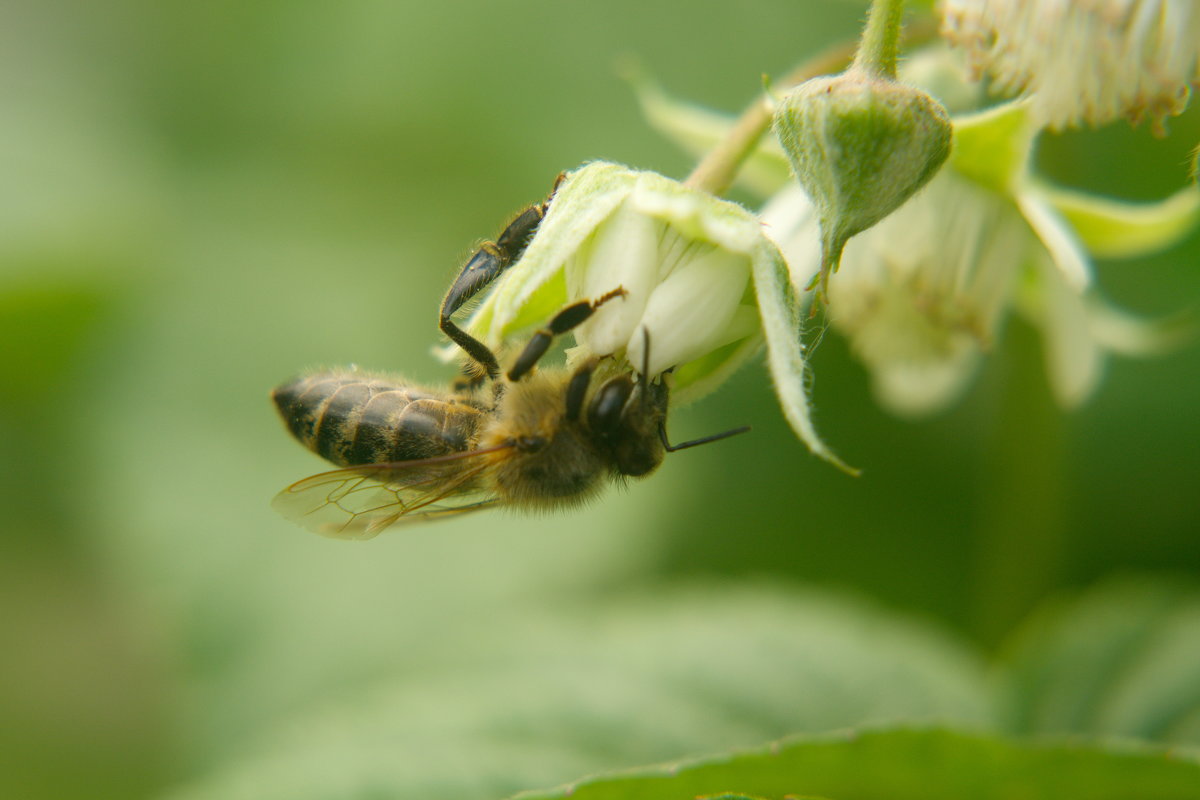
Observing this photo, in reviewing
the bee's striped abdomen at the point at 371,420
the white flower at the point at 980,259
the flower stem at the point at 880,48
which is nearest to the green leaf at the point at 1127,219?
A: the white flower at the point at 980,259

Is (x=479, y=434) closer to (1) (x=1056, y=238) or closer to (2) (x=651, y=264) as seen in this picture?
(2) (x=651, y=264)

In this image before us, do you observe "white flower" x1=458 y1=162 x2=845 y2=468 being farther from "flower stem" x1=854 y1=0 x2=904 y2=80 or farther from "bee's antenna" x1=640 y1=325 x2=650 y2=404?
"flower stem" x1=854 y1=0 x2=904 y2=80

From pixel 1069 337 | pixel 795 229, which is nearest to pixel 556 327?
pixel 795 229

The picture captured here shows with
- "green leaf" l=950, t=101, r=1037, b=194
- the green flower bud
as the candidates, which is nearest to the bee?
the green flower bud

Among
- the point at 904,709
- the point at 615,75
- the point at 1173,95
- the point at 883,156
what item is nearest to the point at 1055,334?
the point at 904,709

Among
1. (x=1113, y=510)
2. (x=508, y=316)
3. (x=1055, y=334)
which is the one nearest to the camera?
(x=508, y=316)

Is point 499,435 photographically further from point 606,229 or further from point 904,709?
point 904,709
